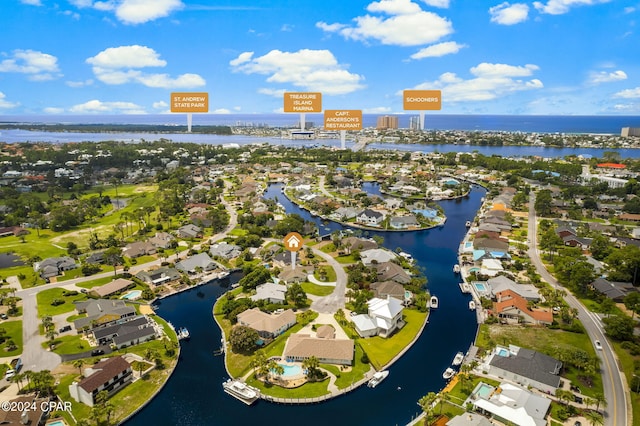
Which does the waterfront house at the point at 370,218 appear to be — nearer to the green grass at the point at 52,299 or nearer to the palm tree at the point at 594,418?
the green grass at the point at 52,299

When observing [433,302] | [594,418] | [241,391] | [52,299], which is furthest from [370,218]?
[594,418]

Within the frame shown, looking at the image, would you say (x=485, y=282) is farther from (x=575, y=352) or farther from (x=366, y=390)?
(x=366, y=390)

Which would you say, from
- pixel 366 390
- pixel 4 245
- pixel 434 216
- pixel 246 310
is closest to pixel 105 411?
pixel 246 310

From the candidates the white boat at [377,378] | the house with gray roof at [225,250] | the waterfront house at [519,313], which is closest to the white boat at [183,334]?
the white boat at [377,378]

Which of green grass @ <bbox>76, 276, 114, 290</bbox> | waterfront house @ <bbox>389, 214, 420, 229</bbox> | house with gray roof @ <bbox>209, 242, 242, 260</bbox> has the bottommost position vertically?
green grass @ <bbox>76, 276, 114, 290</bbox>

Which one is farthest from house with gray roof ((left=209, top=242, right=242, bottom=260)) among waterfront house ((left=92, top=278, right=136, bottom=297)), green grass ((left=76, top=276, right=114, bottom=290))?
green grass ((left=76, top=276, right=114, bottom=290))

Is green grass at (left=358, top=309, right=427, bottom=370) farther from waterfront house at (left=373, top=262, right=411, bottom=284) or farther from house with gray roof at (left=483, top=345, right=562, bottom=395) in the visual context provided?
house with gray roof at (left=483, top=345, right=562, bottom=395)

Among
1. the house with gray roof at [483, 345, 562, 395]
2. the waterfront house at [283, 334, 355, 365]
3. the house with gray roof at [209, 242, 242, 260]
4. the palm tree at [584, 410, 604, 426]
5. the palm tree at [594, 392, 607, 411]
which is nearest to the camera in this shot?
the palm tree at [584, 410, 604, 426]
